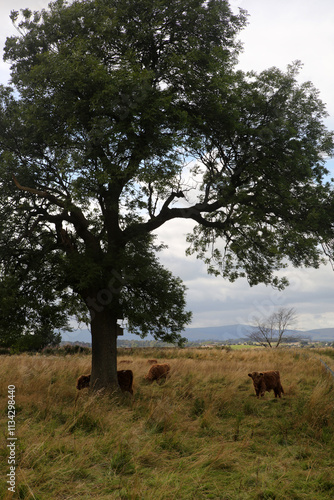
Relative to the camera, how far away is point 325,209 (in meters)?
12.8

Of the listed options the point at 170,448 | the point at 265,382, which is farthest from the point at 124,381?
the point at 170,448

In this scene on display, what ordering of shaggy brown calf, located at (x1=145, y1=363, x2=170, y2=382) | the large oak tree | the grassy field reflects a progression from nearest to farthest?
the grassy field
the large oak tree
shaggy brown calf, located at (x1=145, y1=363, x2=170, y2=382)

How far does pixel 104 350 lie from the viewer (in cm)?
1313

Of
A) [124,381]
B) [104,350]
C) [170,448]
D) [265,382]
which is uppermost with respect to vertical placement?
[104,350]

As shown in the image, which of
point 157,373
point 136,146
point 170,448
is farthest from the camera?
point 157,373

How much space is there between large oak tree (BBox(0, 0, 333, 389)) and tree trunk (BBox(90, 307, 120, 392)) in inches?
1.4

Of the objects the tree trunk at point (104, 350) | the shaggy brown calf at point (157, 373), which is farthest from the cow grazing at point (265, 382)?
the tree trunk at point (104, 350)

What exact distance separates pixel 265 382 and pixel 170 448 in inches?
247

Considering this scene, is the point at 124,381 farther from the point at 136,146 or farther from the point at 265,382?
the point at 136,146

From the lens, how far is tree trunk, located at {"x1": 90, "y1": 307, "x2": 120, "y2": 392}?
12.9 metres

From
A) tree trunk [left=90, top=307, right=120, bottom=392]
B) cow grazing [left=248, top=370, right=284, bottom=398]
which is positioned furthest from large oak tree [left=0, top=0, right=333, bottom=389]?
cow grazing [left=248, top=370, right=284, bottom=398]

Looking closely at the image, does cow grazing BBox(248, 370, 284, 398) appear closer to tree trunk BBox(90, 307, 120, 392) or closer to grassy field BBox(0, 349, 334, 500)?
grassy field BBox(0, 349, 334, 500)

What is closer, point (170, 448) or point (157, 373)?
point (170, 448)

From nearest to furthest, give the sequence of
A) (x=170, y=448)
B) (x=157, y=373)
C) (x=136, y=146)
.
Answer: (x=170, y=448) → (x=136, y=146) → (x=157, y=373)
